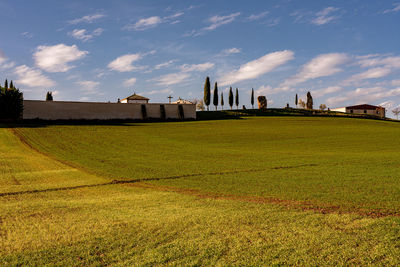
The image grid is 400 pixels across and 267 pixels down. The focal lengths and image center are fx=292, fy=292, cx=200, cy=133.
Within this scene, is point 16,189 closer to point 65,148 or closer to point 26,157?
point 26,157

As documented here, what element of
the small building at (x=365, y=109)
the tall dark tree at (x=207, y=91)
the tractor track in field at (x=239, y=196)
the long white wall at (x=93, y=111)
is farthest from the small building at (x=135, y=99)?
the small building at (x=365, y=109)

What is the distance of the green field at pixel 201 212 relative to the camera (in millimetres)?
6176

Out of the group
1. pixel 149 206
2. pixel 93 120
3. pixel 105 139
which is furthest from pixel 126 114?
pixel 149 206

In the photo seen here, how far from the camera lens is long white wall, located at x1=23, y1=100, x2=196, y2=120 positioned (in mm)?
57219

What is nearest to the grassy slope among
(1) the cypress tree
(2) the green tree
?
(2) the green tree

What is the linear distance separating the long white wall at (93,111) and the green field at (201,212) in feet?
128

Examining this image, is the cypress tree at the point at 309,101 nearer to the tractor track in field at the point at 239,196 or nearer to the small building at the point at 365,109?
the small building at the point at 365,109

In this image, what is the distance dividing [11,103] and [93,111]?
1498cm

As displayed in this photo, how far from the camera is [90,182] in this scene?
52.3 feet

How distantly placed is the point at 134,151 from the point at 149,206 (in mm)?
18907

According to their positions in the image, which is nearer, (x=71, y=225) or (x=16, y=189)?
(x=71, y=225)

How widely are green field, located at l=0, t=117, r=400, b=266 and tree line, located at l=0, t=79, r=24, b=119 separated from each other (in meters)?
36.4

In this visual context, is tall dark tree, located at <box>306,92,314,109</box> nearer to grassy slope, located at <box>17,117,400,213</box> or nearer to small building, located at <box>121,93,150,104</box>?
small building, located at <box>121,93,150,104</box>

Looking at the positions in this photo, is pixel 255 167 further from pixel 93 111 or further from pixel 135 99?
pixel 135 99
